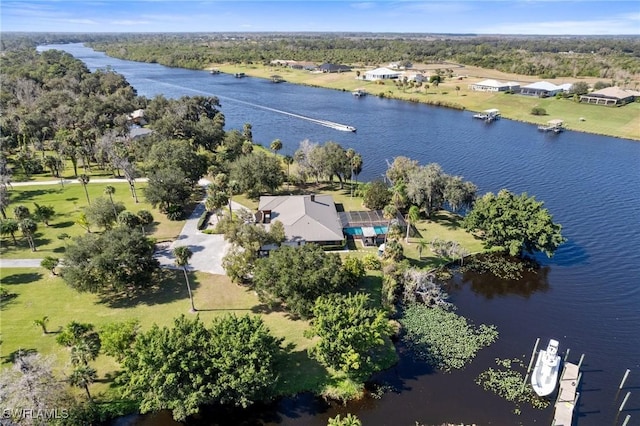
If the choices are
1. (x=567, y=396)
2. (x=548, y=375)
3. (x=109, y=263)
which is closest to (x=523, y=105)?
(x=548, y=375)

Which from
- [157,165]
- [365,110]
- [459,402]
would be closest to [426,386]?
[459,402]

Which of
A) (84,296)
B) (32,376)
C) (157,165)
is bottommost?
(84,296)

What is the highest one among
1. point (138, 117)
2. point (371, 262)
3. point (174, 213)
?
point (138, 117)

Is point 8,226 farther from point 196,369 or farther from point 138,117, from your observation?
point 138,117

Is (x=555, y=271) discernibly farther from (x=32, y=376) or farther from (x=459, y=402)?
(x=32, y=376)

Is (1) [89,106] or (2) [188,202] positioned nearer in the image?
(2) [188,202]

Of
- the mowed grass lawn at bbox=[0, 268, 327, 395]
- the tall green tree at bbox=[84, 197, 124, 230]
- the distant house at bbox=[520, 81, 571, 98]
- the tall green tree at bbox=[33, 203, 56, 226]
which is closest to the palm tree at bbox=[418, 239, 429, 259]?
the mowed grass lawn at bbox=[0, 268, 327, 395]
